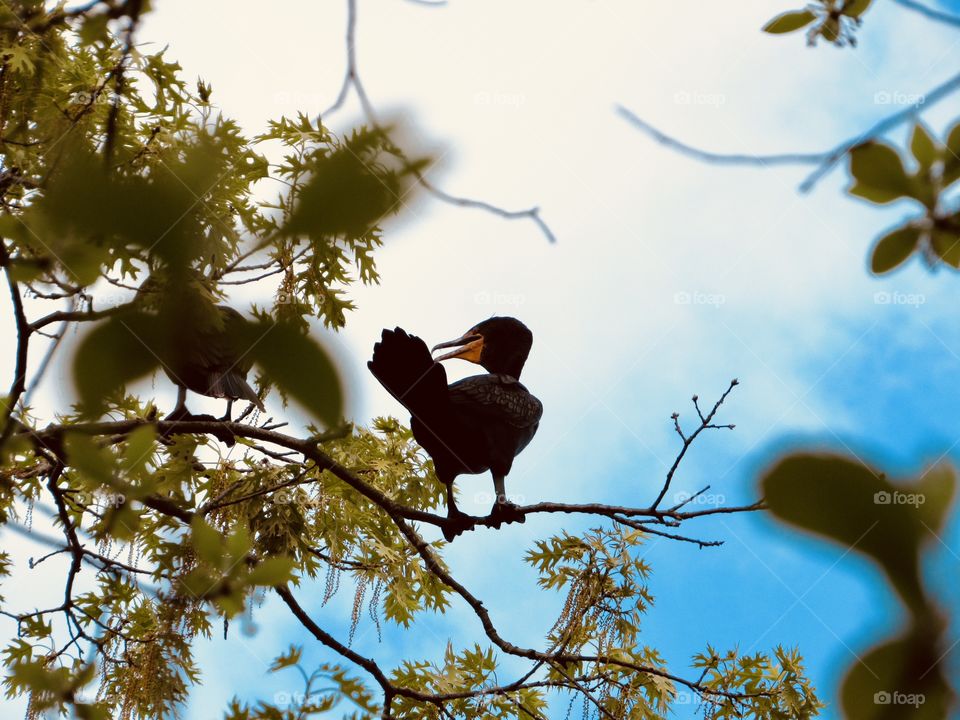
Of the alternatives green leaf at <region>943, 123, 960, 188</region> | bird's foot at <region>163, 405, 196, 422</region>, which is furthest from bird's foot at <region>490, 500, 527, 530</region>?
green leaf at <region>943, 123, 960, 188</region>

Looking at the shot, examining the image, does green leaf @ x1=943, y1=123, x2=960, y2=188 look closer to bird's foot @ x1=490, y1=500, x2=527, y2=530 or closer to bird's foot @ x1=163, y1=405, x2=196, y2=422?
bird's foot @ x1=490, y1=500, x2=527, y2=530

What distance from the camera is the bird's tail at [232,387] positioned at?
1.08 metres

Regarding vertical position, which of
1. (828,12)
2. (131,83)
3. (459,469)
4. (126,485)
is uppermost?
(131,83)

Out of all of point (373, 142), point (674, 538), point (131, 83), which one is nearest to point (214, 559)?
point (373, 142)

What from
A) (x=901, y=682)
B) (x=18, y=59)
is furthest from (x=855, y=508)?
(x=18, y=59)

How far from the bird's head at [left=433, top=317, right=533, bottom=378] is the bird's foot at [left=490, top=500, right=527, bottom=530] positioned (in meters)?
0.81

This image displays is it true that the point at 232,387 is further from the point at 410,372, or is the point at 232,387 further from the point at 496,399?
the point at 496,399

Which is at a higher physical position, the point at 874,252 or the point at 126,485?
the point at 874,252

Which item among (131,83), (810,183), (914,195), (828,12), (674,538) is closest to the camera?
(914,195)

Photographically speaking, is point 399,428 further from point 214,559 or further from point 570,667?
point 214,559

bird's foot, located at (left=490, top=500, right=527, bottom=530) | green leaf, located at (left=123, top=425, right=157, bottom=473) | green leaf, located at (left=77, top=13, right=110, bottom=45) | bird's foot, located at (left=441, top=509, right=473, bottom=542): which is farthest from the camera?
bird's foot, located at (left=441, top=509, right=473, bottom=542)

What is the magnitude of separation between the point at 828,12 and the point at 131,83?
162 inches

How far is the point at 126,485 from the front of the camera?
75 centimetres

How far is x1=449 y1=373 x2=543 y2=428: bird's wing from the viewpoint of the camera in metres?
3.52
